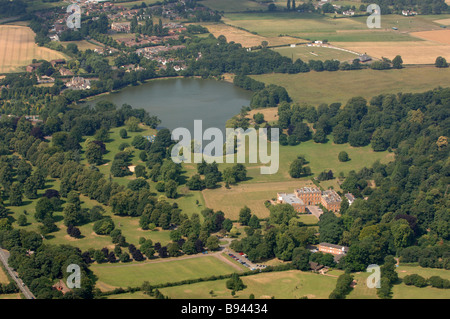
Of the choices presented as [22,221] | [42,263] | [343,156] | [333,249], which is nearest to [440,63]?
[343,156]

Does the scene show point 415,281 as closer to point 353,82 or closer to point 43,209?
point 43,209

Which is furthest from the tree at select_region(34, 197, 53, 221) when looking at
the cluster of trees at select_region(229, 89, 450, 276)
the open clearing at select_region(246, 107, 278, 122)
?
the open clearing at select_region(246, 107, 278, 122)

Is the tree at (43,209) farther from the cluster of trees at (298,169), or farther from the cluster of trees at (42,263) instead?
the cluster of trees at (298,169)

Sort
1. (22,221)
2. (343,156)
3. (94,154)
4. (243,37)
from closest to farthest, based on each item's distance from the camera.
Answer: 1. (22,221)
2. (94,154)
3. (343,156)
4. (243,37)

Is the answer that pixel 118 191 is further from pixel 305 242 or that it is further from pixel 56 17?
pixel 56 17

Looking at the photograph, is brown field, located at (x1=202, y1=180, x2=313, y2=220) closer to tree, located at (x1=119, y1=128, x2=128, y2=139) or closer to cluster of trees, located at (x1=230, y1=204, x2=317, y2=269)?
cluster of trees, located at (x1=230, y1=204, x2=317, y2=269)

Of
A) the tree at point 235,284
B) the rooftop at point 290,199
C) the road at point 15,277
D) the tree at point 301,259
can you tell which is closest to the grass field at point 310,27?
the rooftop at point 290,199
